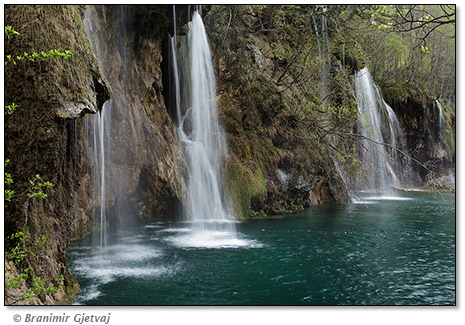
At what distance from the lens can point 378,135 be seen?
25.2m

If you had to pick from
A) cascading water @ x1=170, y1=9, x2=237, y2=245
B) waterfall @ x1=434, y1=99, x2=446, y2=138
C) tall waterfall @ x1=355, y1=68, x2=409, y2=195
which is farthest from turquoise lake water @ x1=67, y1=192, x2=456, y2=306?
waterfall @ x1=434, y1=99, x2=446, y2=138

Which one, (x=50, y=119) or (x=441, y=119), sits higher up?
(x=441, y=119)

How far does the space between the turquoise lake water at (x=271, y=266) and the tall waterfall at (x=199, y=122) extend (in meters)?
1.48

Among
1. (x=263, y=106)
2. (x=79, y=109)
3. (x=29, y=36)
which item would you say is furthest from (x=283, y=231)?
(x=29, y=36)

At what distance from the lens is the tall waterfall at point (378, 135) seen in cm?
2416

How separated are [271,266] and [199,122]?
7.63m

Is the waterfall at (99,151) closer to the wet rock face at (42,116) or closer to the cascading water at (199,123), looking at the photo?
the cascading water at (199,123)

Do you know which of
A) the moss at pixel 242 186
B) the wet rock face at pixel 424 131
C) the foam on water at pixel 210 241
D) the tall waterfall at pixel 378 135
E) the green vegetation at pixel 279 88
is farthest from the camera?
the wet rock face at pixel 424 131

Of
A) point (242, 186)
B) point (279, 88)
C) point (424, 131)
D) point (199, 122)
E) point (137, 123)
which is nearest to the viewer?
point (137, 123)

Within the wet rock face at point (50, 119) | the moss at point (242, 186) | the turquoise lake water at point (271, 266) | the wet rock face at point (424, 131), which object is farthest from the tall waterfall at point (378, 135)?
the wet rock face at point (50, 119)

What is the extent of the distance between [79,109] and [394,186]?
2647 centimetres

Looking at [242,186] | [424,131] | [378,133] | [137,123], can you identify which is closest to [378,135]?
[378,133]

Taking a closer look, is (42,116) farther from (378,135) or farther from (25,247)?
(378,135)

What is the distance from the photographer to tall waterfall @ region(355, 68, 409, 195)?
79.3 feet
